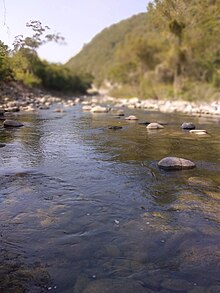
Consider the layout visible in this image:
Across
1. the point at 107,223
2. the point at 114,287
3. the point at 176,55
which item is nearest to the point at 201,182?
the point at 107,223

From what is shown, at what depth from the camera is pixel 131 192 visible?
7074 millimetres

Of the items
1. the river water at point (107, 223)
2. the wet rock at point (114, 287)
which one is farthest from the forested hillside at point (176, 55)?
the wet rock at point (114, 287)

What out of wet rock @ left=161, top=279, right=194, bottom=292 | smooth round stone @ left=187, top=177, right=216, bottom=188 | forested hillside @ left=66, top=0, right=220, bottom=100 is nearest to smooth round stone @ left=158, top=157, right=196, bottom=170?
smooth round stone @ left=187, top=177, right=216, bottom=188

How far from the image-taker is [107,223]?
549 centimetres

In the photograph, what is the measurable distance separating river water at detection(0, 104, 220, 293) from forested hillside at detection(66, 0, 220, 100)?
1240 cm

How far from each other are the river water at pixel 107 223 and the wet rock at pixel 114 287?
0.01 meters

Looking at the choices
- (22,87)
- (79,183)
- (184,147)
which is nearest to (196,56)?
(22,87)

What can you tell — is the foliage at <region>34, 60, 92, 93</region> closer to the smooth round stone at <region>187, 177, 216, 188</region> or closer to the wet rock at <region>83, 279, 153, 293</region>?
the smooth round stone at <region>187, 177, 216, 188</region>

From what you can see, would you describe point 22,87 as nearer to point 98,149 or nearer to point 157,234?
point 98,149

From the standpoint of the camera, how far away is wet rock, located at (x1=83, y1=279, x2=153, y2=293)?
3789 millimetres

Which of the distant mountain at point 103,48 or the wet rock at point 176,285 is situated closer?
the wet rock at point 176,285

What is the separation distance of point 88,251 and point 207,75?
38.3 meters

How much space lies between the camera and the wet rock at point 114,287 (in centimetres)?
379

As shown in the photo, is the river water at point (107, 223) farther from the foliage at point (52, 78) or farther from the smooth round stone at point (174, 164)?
the foliage at point (52, 78)
